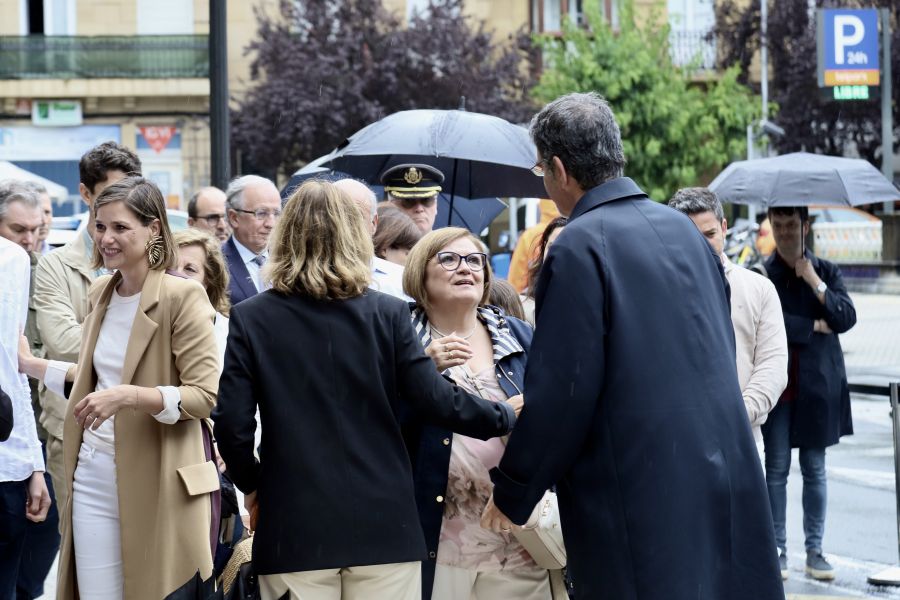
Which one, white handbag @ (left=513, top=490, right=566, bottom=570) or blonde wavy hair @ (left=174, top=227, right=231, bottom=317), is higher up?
blonde wavy hair @ (left=174, top=227, right=231, bottom=317)

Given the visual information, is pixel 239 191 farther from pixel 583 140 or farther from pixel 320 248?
pixel 583 140

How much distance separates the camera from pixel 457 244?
176 inches

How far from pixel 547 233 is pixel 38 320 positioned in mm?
2142

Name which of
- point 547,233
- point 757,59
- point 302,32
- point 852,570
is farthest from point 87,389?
point 757,59

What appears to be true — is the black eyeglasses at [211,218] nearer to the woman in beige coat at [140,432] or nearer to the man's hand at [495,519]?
the woman in beige coat at [140,432]

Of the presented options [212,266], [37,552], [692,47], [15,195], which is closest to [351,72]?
[692,47]

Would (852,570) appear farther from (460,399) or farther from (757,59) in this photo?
(757,59)

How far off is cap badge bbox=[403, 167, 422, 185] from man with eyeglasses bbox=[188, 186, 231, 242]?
3.87 feet

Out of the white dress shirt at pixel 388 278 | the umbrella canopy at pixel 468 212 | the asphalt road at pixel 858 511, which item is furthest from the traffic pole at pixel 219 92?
the white dress shirt at pixel 388 278

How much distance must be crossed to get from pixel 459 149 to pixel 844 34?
48.2ft

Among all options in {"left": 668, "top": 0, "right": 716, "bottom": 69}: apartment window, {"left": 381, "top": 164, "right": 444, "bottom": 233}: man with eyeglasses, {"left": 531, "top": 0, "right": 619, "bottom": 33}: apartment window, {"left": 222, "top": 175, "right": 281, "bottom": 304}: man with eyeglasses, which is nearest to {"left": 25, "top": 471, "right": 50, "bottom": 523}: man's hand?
{"left": 222, "top": 175, "right": 281, "bottom": 304}: man with eyeglasses

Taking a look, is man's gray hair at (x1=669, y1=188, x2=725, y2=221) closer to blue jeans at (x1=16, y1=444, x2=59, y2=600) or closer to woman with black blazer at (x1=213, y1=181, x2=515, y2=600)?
woman with black blazer at (x1=213, y1=181, x2=515, y2=600)

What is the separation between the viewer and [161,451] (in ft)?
14.2

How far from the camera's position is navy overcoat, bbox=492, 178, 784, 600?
3498 millimetres
